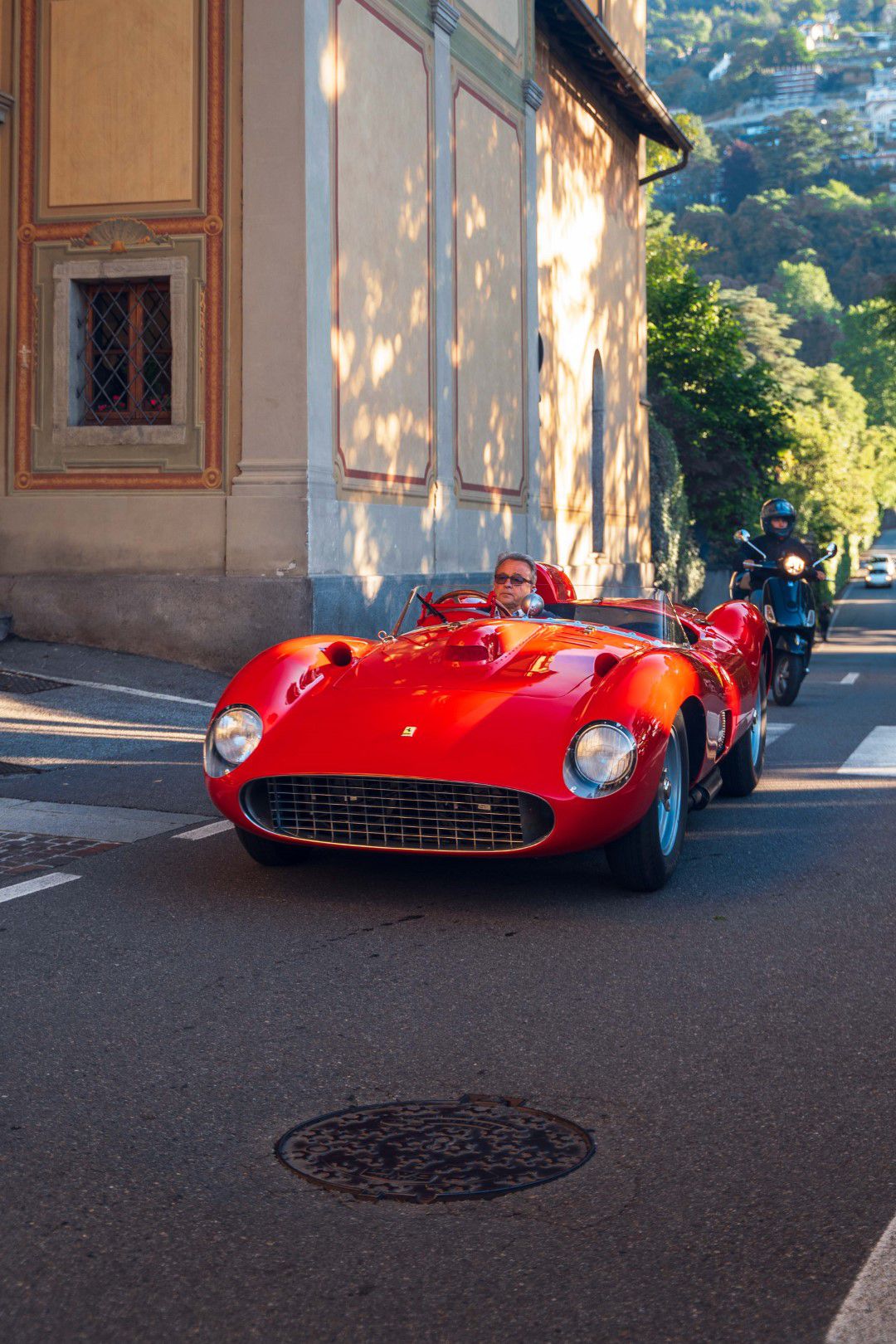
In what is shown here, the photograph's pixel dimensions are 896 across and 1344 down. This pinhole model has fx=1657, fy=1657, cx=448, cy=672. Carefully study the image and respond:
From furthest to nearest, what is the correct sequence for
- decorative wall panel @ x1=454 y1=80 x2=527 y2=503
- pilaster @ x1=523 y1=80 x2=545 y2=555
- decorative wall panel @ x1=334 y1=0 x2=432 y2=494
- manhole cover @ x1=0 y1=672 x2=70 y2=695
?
pilaster @ x1=523 y1=80 x2=545 y2=555 < decorative wall panel @ x1=454 y1=80 x2=527 y2=503 < decorative wall panel @ x1=334 y1=0 x2=432 y2=494 < manhole cover @ x1=0 y1=672 x2=70 y2=695

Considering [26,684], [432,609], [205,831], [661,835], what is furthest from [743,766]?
[26,684]

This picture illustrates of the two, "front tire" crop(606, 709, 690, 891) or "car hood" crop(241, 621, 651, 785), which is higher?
"car hood" crop(241, 621, 651, 785)

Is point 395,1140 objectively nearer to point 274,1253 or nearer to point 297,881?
point 274,1253

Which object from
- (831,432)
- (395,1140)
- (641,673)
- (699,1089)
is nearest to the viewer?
(395,1140)

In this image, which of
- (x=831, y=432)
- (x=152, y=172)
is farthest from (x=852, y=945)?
(x=831, y=432)

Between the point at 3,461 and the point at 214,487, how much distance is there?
2214 mm

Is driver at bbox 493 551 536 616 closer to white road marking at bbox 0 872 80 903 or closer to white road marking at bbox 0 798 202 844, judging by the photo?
white road marking at bbox 0 798 202 844

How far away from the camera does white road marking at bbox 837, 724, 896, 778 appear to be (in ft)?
31.9

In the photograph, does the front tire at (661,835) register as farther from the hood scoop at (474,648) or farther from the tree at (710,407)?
the tree at (710,407)

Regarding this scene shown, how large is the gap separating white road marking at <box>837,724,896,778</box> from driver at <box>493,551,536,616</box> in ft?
9.41

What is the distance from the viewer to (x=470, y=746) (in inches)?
232

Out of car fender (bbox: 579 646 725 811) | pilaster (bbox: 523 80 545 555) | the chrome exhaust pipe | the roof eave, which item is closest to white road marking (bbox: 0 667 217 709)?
the chrome exhaust pipe

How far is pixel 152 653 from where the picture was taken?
1481 centimetres

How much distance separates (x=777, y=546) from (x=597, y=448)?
12.6m
